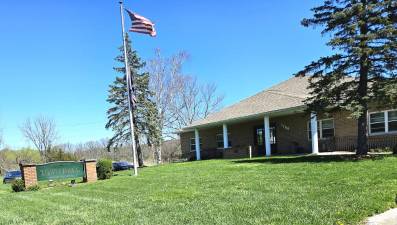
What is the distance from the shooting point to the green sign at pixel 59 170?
21.8 metres

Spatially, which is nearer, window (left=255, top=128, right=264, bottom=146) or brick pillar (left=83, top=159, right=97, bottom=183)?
brick pillar (left=83, top=159, right=97, bottom=183)

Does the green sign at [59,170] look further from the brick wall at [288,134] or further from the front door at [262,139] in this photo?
the front door at [262,139]

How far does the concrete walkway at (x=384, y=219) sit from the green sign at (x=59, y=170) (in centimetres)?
1797

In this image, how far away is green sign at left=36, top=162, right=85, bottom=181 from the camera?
21.8m

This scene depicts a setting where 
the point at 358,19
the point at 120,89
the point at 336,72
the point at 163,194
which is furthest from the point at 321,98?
the point at 120,89

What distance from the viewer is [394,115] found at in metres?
23.7

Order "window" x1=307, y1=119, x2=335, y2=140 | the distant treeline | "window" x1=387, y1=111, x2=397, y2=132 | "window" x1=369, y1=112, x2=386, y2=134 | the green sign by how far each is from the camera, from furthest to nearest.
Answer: the distant treeline < "window" x1=307, y1=119, x2=335, y2=140 < "window" x1=369, y1=112, x2=386, y2=134 < "window" x1=387, y1=111, x2=397, y2=132 < the green sign

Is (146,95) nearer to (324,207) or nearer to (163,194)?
(163,194)

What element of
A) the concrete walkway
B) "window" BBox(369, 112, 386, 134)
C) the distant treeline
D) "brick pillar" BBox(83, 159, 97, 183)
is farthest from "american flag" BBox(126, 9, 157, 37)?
Result: the distant treeline

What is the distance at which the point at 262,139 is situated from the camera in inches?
1332

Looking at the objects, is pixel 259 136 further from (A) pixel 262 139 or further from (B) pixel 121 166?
(B) pixel 121 166

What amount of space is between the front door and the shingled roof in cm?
208

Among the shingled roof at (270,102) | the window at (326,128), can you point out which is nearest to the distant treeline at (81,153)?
the shingled roof at (270,102)

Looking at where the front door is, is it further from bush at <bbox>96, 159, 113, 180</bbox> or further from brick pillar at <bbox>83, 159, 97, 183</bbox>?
brick pillar at <bbox>83, 159, 97, 183</bbox>
